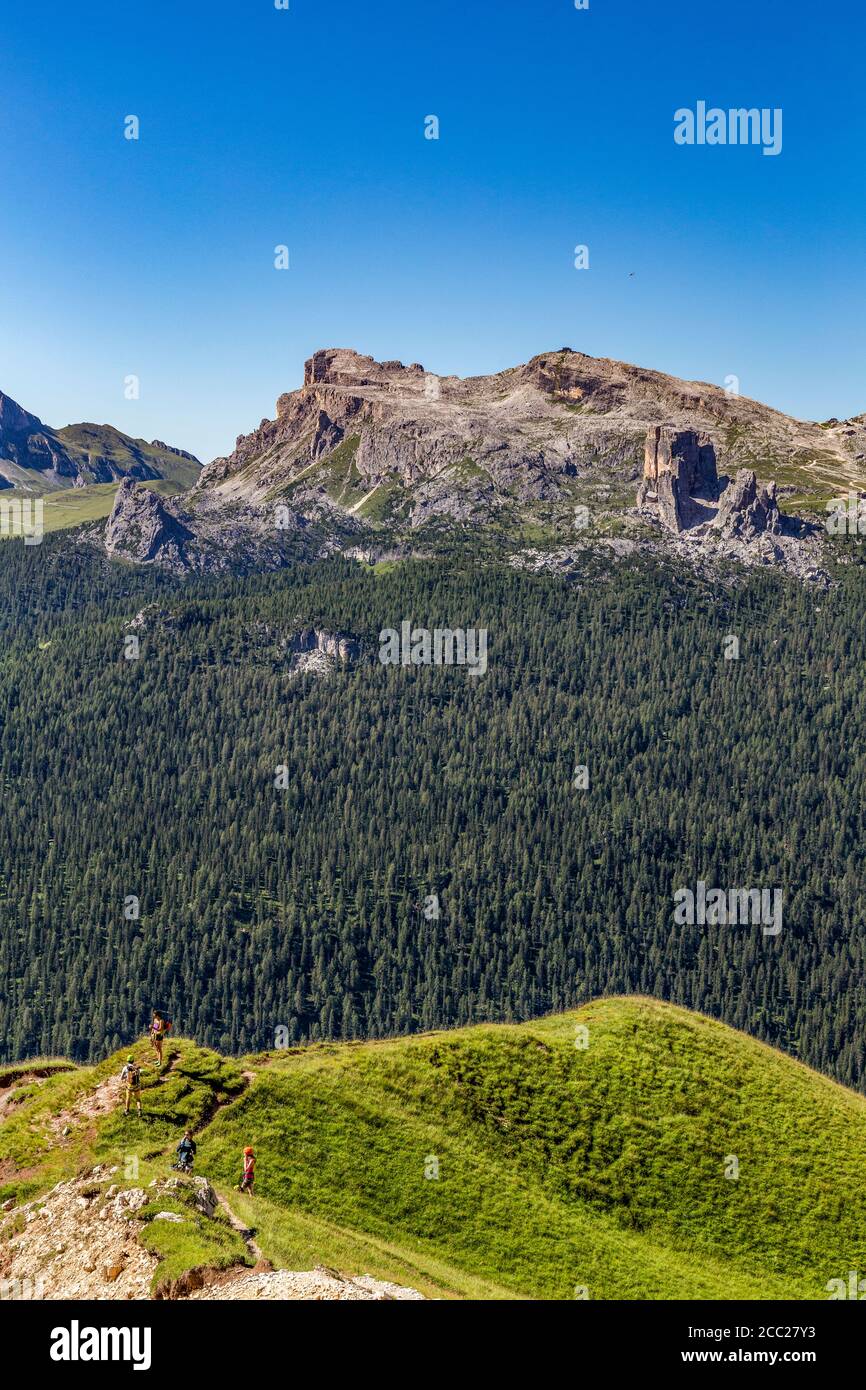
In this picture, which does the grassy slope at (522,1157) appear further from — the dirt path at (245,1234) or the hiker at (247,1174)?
the hiker at (247,1174)

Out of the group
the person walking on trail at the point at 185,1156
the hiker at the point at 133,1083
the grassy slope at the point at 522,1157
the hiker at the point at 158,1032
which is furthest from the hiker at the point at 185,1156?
the hiker at the point at 158,1032

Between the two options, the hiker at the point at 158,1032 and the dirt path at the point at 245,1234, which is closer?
the dirt path at the point at 245,1234

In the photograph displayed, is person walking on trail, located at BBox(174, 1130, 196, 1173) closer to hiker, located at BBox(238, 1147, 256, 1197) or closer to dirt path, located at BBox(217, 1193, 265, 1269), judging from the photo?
dirt path, located at BBox(217, 1193, 265, 1269)

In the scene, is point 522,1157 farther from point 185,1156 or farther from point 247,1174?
point 185,1156
